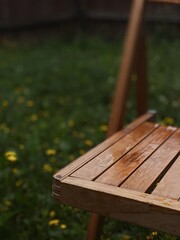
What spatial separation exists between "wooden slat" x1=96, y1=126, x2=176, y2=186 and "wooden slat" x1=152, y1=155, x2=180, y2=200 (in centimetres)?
8

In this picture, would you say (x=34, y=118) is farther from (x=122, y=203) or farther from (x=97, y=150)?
(x=122, y=203)

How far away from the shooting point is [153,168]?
1716 mm

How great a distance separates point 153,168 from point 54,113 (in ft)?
7.44

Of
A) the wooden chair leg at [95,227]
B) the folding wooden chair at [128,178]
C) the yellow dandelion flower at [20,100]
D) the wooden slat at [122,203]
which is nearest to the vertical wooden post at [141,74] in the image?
the folding wooden chair at [128,178]

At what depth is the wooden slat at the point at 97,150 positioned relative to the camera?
5.41 feet

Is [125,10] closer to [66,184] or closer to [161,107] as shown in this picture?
[161,107]

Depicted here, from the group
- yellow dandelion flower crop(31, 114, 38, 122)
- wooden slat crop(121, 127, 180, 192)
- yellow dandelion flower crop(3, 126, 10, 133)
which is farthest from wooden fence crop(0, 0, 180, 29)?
wooden slat crop(121, 127, 180, 192)


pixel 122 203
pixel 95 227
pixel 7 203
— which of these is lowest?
pixel 7 203

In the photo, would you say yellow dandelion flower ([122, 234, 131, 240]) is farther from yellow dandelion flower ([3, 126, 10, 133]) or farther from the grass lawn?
yellow dandelion flower ([3, 126, 10, 133])

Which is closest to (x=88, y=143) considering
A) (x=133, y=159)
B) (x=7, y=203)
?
(x=7, y=203)

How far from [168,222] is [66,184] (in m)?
0.30

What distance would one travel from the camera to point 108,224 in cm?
221

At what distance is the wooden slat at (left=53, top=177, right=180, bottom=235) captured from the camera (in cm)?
144

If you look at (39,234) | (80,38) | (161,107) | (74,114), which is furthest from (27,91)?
(80,38)
